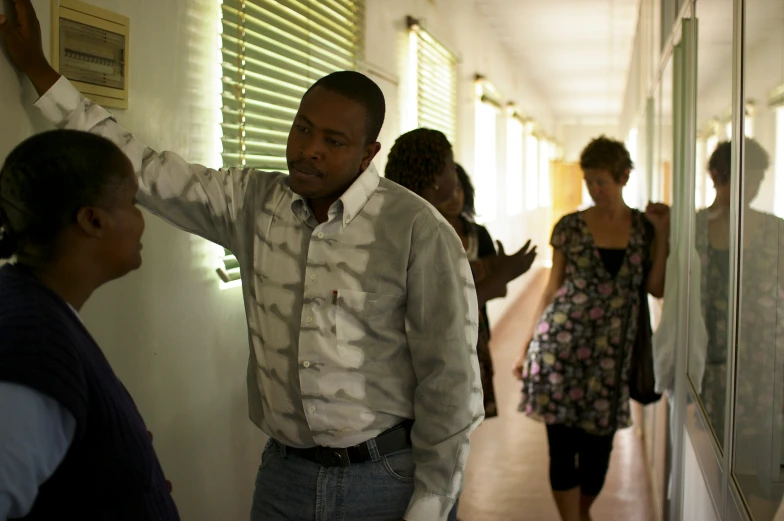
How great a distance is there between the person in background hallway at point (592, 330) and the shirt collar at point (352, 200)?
167cm

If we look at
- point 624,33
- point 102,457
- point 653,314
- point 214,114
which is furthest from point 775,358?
point 624,33

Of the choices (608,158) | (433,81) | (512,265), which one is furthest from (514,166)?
(512,265)

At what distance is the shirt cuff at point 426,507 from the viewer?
4.91 ft

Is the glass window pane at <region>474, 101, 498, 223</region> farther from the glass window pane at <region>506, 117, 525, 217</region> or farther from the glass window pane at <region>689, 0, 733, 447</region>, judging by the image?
the glass window pane at <region>689, 0, 733, 447</region>

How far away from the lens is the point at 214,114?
2.30m

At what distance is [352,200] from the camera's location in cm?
154

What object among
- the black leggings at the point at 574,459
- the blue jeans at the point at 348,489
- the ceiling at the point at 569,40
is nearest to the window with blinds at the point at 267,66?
the blue jeans at the point at 348,489

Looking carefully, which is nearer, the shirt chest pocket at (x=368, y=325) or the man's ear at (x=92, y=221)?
the man's ear at (x=92, y=221)

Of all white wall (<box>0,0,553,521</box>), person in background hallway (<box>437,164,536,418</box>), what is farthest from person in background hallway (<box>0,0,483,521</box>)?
person in background hallway (<box>437,164,536,418</box>)

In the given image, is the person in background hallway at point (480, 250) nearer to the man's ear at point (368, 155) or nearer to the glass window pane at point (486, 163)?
the man's ear at point (368, 155)

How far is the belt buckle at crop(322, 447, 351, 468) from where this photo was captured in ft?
5.03

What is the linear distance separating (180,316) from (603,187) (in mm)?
1815

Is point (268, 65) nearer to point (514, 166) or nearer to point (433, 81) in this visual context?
point (433, 81)

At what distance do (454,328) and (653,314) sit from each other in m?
4.35
